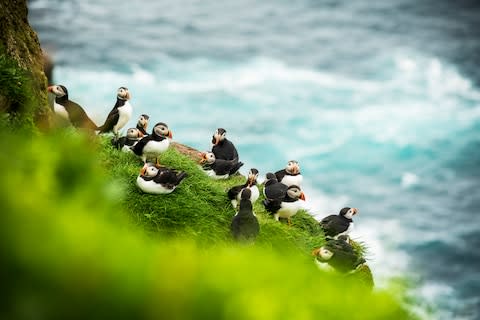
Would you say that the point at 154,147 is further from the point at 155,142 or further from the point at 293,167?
the point at 293,167

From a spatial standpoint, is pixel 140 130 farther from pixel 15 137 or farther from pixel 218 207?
pixel 15 137

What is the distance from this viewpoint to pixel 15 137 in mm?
1233

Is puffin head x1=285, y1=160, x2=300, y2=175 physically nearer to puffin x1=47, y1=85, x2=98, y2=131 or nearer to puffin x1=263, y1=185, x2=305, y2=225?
puffin x1=263, y1=185, x2=305, y2=225

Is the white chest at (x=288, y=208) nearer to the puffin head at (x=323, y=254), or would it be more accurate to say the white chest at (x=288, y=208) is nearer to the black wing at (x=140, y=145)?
the puffin head at (x=323, y=254)

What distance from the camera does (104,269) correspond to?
91cm

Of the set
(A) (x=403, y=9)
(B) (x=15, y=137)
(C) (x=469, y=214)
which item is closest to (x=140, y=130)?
(B) (x=15, y=137)

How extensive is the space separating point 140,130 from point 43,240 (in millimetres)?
8963

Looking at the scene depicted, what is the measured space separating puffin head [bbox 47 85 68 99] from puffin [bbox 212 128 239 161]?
7.83 feet

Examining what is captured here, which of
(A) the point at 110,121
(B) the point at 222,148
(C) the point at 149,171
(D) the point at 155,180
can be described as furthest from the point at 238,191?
(A) the point at 110,121

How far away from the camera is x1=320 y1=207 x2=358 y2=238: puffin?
10109 millimetres

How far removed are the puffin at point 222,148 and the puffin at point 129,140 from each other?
143 cm

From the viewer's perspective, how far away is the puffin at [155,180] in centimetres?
787

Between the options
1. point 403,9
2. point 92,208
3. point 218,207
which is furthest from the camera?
point 403,9

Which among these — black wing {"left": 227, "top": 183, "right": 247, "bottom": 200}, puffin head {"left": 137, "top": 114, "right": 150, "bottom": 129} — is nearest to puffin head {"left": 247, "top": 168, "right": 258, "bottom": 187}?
black wing {"left": 227, "top": 183, "right": 247, "bottom": 200}
